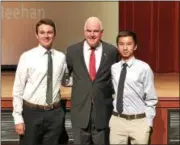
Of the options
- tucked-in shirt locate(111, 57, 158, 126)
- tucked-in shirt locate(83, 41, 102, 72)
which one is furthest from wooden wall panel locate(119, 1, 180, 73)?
tucked-in shirt locate(111, 57, 158, 126)

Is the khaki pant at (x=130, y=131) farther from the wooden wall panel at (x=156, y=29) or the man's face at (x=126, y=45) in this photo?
the wooden wall panel at (x=156, y=29)

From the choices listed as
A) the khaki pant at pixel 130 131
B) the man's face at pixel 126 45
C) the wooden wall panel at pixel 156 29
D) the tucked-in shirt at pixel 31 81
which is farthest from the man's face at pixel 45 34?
the wooden wall panel at pixel 156 29

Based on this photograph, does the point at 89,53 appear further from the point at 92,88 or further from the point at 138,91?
the point at 138,91

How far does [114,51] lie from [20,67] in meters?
0.60

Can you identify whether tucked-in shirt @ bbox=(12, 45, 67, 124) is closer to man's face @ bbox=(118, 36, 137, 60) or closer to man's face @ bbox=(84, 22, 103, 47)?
man's face @ bbox=(84, 22, 103, 47)

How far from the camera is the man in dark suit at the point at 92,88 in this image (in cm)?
269

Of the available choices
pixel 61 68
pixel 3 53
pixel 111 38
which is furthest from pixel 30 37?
pixel 61 68

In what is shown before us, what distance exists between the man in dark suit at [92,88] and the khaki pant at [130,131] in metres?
0.12

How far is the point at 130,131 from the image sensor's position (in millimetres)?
2619

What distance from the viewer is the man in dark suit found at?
269 cm

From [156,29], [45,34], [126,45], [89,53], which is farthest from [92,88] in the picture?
[156,29]

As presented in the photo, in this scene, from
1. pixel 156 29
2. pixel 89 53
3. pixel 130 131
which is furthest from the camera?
pixel 156 29

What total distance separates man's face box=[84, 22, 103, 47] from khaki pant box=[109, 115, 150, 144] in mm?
492

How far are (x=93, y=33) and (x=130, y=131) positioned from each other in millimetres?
630
